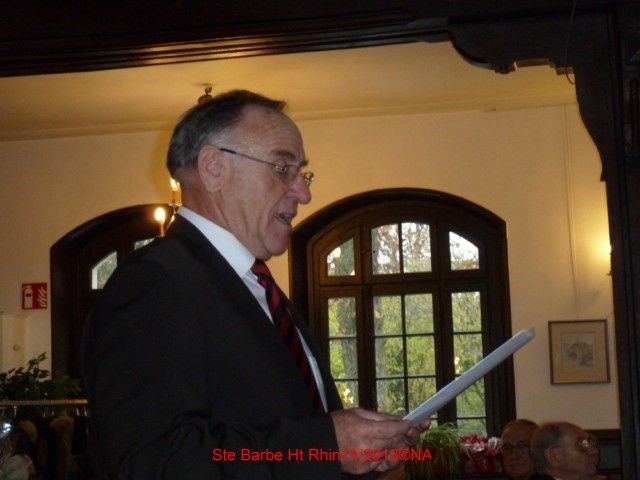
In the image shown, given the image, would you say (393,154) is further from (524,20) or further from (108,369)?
(108,369)

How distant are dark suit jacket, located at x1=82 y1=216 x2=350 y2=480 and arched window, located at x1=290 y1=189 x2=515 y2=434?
6.99 m

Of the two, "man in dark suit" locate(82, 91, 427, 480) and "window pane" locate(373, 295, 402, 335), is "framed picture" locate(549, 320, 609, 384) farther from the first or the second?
"man in dark suit" locate(82, 91, 427, 480)

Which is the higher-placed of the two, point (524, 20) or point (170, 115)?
point (170, 115)

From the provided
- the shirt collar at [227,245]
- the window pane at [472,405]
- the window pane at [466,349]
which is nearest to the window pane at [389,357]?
the window pane at [466,349]

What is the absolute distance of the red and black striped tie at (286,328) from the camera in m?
1.96

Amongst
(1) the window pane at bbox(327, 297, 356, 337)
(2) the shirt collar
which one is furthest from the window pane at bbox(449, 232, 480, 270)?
(2) the shirt collar

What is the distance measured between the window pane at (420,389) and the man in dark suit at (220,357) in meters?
6.94

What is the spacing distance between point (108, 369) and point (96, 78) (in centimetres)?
625

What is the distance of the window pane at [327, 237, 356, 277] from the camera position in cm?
927

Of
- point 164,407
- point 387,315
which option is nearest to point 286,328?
point 164,407

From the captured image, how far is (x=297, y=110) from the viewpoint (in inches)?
347

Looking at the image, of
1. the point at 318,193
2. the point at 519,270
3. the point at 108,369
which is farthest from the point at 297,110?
the point at 108,369

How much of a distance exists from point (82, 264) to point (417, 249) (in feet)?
9.96

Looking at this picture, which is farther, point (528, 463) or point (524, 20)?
point (528, 463)
